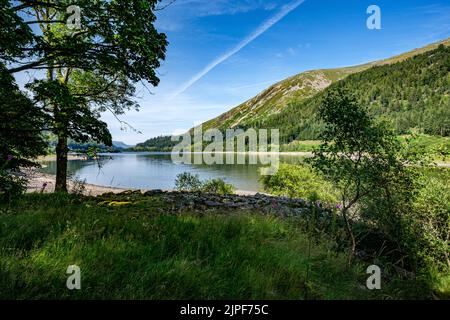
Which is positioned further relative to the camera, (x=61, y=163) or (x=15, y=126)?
(x=61, y=163)

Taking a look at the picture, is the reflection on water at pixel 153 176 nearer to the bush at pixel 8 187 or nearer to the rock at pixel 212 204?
the rock at pixel 212 204

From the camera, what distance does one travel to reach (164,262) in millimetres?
3156

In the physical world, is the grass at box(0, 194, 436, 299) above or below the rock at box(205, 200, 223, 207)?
above

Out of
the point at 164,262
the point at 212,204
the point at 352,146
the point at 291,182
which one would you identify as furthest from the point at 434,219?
the point at 291,182

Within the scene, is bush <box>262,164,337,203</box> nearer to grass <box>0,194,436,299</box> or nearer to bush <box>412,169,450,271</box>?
bush <box>412,169,450,271</box>

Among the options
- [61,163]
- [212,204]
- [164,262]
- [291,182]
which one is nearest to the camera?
[164,262]

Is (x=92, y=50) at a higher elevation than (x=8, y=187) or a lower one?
higher

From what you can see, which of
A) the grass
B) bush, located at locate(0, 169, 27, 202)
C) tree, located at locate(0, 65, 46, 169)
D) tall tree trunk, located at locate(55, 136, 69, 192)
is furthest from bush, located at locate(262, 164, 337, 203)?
bush, located at locate(0, 169, 27, 202)

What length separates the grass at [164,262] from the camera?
2611 mm

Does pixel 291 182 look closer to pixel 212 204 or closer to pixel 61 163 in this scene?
pixel 212 204

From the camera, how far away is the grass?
261cm
